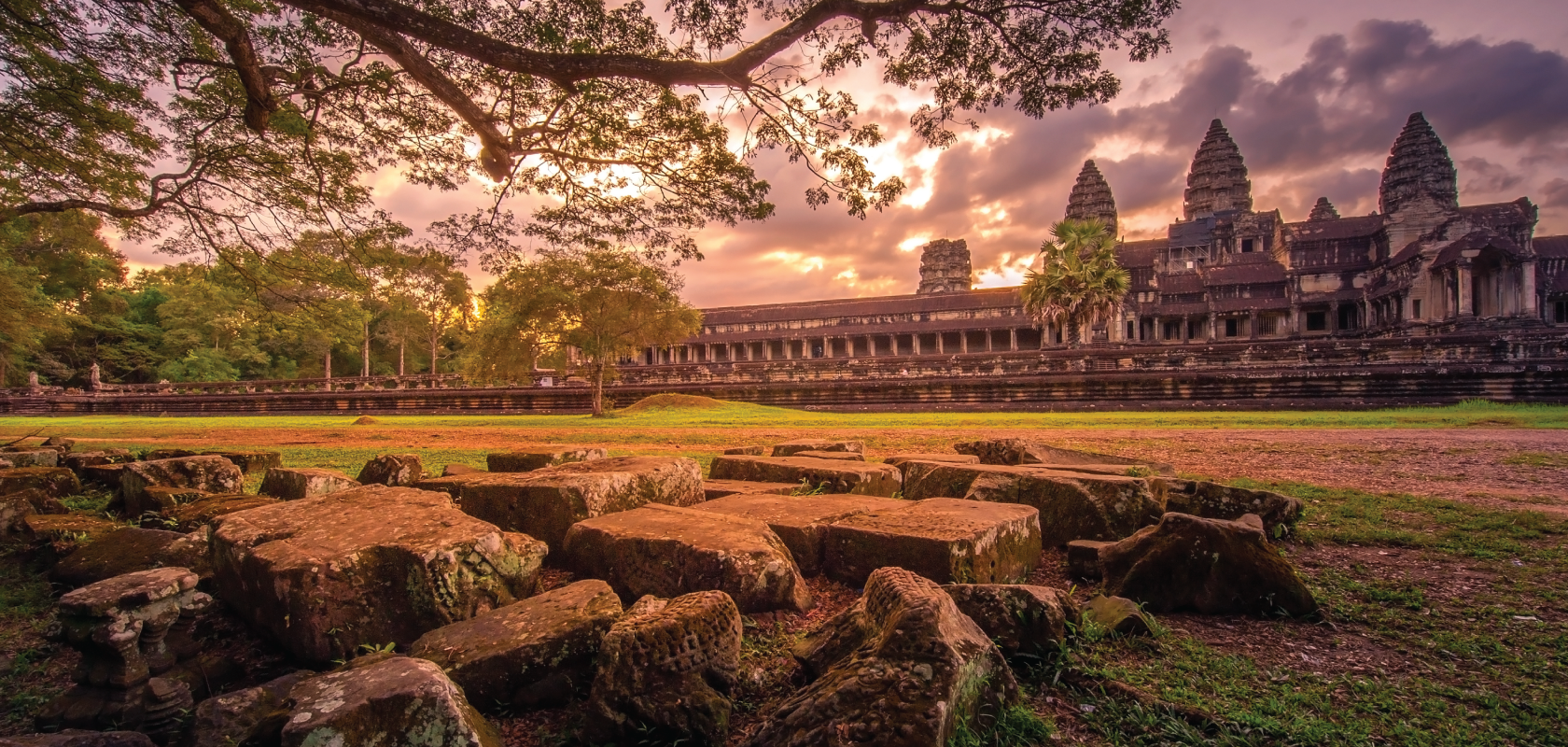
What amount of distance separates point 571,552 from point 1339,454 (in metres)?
7.58

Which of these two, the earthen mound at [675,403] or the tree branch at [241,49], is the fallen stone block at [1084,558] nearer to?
the tree branch at [241,49]

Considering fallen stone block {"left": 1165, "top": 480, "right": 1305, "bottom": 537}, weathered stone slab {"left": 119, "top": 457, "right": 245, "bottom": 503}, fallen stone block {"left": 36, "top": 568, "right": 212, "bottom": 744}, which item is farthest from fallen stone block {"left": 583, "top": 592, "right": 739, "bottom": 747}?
weathered stone slab {"left": 119, "top": 457, "right": 245, "bottom": 503}

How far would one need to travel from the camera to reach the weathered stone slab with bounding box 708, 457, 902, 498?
386 centimetres

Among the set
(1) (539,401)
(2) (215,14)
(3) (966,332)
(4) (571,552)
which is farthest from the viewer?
(3) (966,332)

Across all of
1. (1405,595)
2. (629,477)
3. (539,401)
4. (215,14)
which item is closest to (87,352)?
(539,401)

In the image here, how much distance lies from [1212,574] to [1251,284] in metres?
41.0

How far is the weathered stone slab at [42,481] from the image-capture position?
4.48m

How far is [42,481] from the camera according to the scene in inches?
193

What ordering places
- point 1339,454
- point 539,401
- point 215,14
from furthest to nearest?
point 539,401 < point 1339,454 < point 215,14

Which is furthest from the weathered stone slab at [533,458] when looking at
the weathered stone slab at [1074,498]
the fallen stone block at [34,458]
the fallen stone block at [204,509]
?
the fallen stone block at [34,458]

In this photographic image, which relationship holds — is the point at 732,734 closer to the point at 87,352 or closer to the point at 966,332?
the point at 966,332

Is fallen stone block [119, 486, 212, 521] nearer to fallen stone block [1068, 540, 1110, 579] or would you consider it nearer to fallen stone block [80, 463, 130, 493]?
fallen stone block [80, 463, 130, 493]

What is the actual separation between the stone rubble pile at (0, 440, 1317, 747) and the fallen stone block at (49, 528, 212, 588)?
0.01 meters

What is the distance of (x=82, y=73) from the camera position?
20.7 ft
